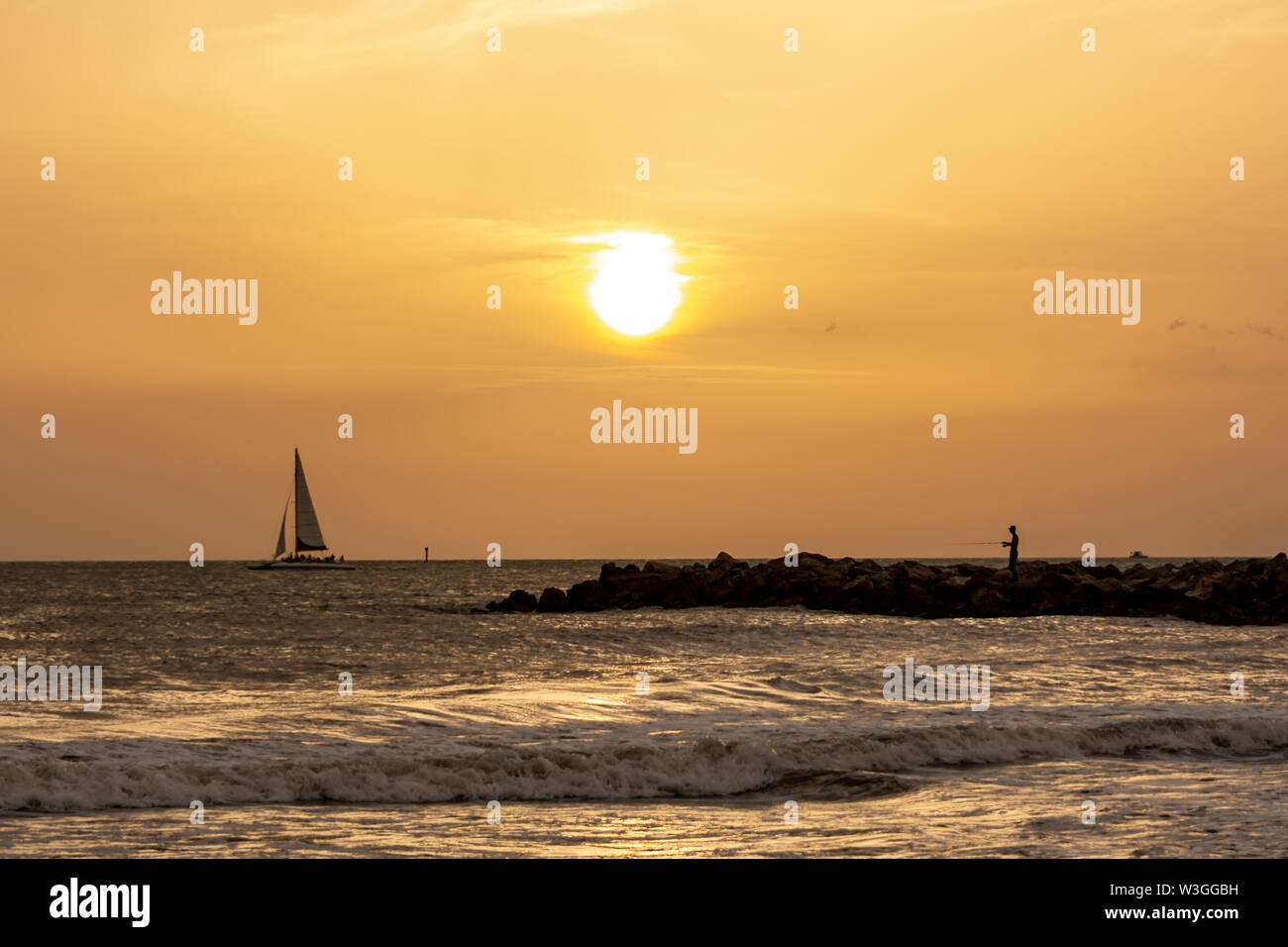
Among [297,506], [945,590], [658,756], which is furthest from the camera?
[297,506]

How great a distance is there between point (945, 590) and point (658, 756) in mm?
32637

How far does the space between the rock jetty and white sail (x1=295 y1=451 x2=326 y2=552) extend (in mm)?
61679

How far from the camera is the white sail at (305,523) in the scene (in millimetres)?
113562

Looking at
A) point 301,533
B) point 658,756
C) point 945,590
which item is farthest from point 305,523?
point 658,756

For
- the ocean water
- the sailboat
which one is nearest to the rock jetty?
the ocean water

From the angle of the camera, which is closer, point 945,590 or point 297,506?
point 945,590

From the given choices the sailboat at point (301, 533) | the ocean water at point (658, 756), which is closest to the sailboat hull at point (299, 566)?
the sailboat at point (301, 533)

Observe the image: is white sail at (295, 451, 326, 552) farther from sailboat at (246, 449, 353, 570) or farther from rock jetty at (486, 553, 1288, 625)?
rock jetty at (486, 553, 1288, 625)

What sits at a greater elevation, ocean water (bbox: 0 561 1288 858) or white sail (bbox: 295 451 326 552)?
white sail (bbox: 295 451 326 552)

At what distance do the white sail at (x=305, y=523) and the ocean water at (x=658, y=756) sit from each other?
84.0 meters

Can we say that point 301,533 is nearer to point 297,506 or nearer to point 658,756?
point 297,506

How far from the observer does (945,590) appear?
1810 inches

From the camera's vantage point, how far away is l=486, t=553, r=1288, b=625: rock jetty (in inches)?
1620
